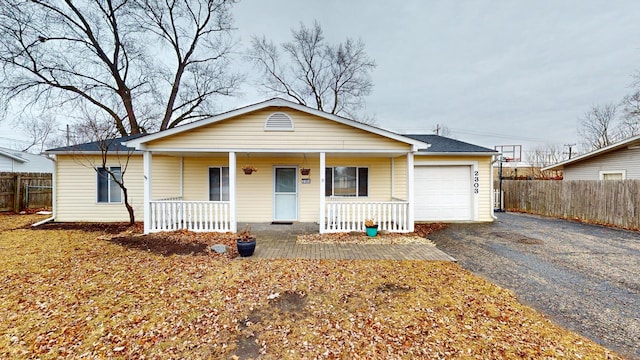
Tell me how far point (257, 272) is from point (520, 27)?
704 inches

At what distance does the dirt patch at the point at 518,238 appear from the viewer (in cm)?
713

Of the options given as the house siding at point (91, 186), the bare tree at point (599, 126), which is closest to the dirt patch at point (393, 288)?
the house siding at point (91, 186)

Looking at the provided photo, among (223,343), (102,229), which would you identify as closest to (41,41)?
(102,229)

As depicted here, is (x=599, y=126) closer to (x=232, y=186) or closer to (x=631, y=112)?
(x=631, y=112)

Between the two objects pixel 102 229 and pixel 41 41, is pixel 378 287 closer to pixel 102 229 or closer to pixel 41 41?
pixel 102 229

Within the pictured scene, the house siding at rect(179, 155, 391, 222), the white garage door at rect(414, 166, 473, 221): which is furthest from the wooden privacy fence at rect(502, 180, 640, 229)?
the house siding at rect(179, 155, 391, 222)

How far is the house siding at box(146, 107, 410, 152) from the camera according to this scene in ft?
25.1

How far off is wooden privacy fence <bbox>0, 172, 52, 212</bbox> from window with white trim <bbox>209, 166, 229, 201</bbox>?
11.1 metres

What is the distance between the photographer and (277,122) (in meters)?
7.74

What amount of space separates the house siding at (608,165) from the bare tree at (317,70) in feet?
46.7

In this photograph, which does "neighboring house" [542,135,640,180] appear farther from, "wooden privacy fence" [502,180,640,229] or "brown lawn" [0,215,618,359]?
"brown lawn" [0,215,618,359]

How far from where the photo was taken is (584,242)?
7.14 metres

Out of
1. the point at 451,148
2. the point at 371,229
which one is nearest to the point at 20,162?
the point at 371,229

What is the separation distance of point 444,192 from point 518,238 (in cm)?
314
